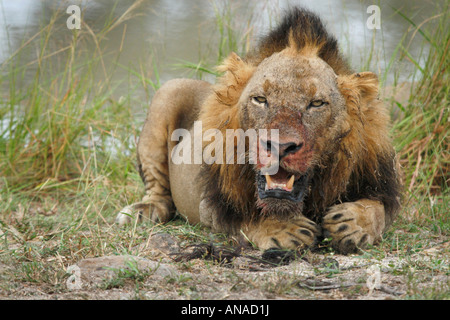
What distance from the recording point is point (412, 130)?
5.70 m

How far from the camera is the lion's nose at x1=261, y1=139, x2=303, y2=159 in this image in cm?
334

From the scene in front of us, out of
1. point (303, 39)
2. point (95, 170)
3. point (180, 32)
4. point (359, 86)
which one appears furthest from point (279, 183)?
point (180, 32)

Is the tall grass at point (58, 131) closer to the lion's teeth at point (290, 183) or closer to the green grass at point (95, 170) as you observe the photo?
the green grass at point (95, 170)

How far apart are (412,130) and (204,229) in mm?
2206

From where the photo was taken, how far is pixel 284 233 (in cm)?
373

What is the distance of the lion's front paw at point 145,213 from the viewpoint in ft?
15.8

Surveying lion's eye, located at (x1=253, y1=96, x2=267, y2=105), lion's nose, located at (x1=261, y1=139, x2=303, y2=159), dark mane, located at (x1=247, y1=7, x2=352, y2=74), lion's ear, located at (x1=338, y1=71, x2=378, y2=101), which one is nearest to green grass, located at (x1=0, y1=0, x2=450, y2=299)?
lion's nose, located at (x1=261, y1=139, x2=303, y2=159)

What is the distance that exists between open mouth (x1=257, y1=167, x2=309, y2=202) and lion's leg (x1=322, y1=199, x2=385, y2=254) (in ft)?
1.06

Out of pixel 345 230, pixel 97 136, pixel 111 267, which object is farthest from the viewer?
pixel 97 136

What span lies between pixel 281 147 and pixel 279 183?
226 mm

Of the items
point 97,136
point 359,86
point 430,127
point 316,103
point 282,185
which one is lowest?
point 282,185

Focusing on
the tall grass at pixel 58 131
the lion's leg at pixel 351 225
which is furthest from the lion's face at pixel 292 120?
the tall grass at pixel 58 131

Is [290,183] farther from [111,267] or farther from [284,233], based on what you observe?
[111,267]

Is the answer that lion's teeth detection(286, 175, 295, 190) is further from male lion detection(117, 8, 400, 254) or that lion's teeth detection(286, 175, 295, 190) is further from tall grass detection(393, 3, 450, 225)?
tall grass detection(393, 3, 450, 225)
